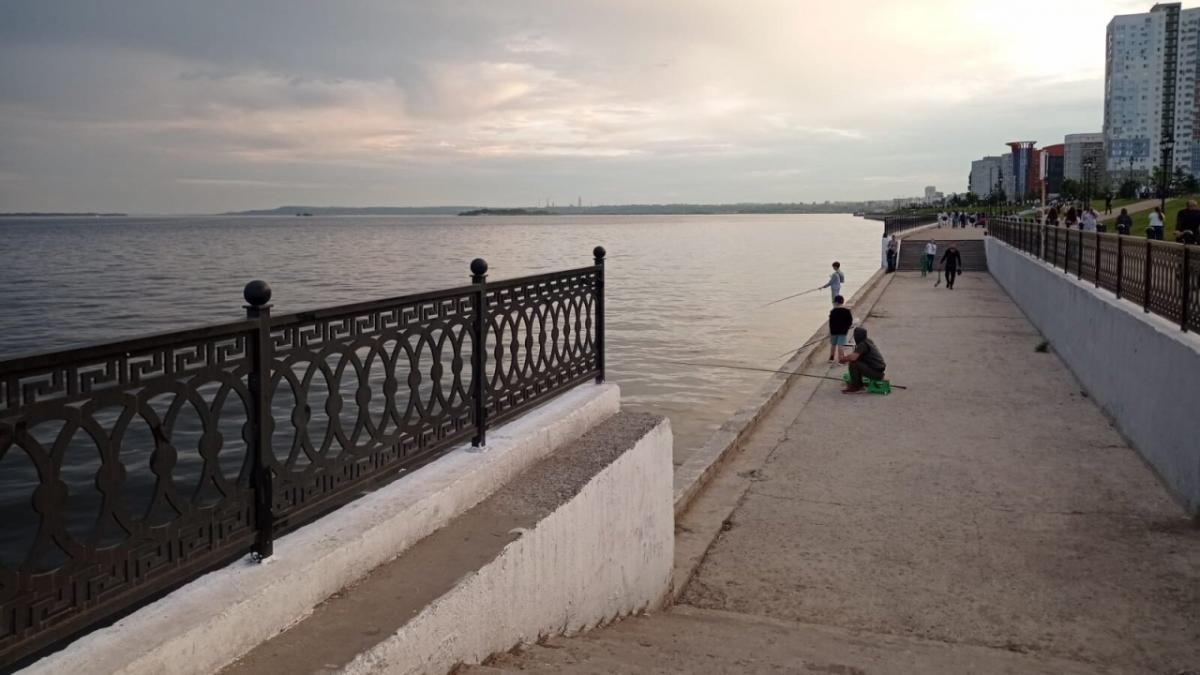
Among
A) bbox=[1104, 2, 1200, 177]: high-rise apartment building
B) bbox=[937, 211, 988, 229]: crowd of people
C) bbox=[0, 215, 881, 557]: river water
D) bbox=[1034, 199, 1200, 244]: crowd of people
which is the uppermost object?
bbox=[1104, 2, 1200, 177]: high-rise apartment building

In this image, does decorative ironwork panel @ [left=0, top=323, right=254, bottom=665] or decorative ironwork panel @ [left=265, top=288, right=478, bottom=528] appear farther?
decorative ironwork panel @ [left=265, top=288, right=478, bottom=528]

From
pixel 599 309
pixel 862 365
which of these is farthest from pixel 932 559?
pixel 862 365

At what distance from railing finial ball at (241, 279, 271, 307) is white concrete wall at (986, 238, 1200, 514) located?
7.69 m

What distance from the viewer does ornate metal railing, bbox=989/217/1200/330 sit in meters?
9.02

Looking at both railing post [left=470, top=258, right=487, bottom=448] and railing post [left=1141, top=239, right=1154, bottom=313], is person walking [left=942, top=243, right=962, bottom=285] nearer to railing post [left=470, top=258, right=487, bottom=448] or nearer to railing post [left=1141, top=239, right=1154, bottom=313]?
railing post [left=1141, top=239, right=1154, bottom=313]

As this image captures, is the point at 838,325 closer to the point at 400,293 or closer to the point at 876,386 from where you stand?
the point at 876,386

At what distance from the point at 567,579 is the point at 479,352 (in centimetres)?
121

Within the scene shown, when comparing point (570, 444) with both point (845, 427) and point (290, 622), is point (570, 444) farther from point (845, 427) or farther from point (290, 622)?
point (845, 427)

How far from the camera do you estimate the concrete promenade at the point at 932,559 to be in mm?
5352

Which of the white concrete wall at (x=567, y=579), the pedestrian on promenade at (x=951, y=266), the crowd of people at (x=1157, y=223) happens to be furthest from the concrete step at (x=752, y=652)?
the pedestrian on promenade at (x=951, y=266)

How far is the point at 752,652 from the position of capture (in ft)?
17.0

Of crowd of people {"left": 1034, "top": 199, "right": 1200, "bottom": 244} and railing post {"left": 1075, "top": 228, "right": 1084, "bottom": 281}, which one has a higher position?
crowd of people {"left": 1034, "top": 199, "right": 1200, "bottom": 244}

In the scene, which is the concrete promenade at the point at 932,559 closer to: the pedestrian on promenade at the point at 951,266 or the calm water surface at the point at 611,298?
the calm water surface at the point at 611,298

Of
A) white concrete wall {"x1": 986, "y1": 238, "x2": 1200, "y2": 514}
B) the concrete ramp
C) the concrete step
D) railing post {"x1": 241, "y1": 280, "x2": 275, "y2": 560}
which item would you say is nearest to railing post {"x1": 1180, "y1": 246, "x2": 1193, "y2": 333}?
white concrete wall {"x1": 986, "y1": 238, "x2": 1200, "y2": 514}
